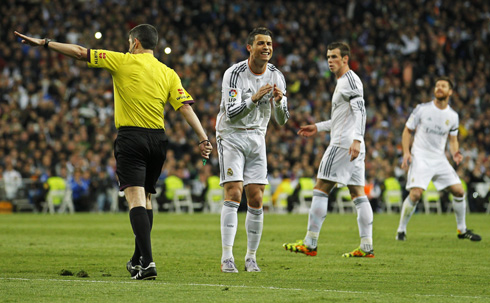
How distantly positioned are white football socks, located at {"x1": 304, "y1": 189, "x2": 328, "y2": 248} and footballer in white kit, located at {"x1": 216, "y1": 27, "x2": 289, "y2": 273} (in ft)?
5.59

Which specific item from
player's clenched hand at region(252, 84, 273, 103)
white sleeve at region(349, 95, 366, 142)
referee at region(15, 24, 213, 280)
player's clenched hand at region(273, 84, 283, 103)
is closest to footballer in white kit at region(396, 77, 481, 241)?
white sleeve at region(349, 95, 366, 142)

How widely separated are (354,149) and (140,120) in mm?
3113

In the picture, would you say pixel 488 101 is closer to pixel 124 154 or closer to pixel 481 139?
pixel 481 139

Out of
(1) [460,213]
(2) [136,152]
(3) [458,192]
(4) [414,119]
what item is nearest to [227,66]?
(4) [414,119]

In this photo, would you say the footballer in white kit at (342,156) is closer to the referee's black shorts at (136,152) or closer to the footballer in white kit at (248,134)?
the footballer in white kit at (248,134)

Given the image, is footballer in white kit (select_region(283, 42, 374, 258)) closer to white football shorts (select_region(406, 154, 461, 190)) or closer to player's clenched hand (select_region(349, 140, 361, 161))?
player's clenched hand (select_region(349, 140, 361, 161))

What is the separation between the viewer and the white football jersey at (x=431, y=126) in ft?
44.4

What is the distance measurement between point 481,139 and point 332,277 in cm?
2330

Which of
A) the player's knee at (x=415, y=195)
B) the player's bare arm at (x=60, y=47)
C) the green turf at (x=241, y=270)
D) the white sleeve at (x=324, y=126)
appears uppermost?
the player's bare arm at (x=60, y=47)

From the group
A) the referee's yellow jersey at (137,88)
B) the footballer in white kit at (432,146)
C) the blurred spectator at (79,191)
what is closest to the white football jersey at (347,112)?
the referee's yellow jersey at (137,88)

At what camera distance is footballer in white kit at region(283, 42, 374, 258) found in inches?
393

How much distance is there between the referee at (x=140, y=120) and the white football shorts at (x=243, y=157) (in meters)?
0.82

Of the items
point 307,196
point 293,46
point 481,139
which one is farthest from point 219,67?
point 481,139

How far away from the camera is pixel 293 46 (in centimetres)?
3266
